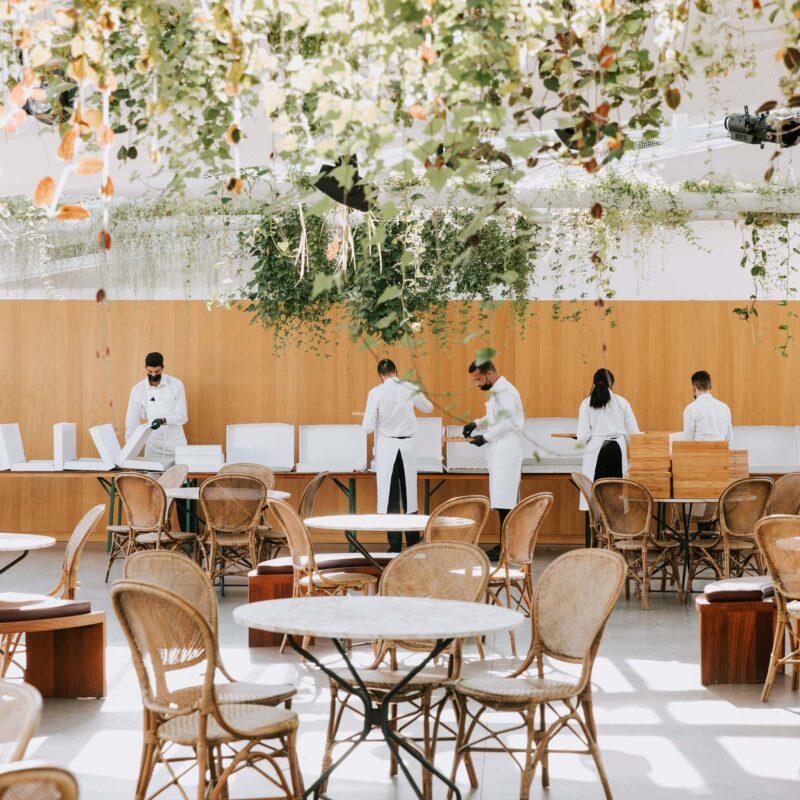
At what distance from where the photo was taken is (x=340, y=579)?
6.38 meters

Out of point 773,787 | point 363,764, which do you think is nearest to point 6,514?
point 363,764

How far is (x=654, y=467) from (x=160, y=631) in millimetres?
6160

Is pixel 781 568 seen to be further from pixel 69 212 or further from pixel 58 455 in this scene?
pixel 58 455

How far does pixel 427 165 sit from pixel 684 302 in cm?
1023

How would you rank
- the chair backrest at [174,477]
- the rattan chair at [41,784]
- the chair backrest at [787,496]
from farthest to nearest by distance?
1. the chair backrest at [174,477]
2. the chair backrest at [787,496]
3. the rattan chair at [41,784]

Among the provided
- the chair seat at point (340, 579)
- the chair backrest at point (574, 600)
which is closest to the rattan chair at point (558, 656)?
the chair backrest at point (574, 600)

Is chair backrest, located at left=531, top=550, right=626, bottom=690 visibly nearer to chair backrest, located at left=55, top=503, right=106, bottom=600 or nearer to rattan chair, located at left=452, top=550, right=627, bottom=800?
rattan chair, located at left=452, top=550, right=627, bottom=800

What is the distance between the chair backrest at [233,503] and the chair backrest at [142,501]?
55cm

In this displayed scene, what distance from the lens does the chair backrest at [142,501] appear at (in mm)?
8500

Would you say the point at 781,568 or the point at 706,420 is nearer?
the point at 781,568

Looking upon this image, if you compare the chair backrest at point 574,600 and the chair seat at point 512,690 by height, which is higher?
the chair backrest at point 574,600

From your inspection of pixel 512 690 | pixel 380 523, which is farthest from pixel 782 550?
pixel 380 523

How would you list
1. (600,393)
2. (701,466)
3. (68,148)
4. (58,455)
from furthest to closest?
(58,455) < (600,393) < (701,466) < (68,148)

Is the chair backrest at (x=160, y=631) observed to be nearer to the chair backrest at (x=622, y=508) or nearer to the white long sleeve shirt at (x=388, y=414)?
the chair backrest at (x=622, y=508)
